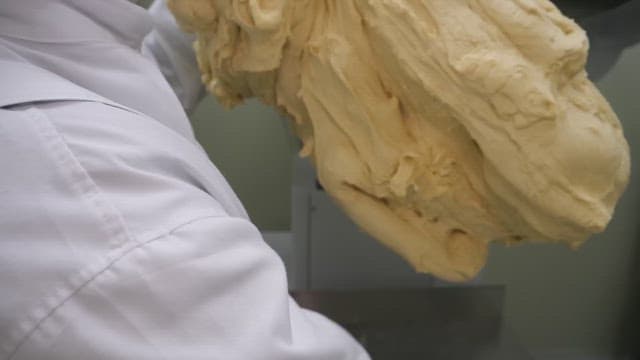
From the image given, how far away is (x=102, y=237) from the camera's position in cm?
38

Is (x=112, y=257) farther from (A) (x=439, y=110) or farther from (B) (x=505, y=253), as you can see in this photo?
(B) (x=505, y=253)

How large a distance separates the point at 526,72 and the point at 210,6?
0.31 m

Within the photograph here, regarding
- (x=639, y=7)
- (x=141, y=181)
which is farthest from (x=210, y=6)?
(x=639, y=7)

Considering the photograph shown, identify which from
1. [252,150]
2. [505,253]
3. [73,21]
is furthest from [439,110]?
[505,253]

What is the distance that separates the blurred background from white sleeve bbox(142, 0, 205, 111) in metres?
0.19

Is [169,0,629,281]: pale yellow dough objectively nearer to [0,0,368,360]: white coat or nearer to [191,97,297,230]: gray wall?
[0,0,368,360]: white coat

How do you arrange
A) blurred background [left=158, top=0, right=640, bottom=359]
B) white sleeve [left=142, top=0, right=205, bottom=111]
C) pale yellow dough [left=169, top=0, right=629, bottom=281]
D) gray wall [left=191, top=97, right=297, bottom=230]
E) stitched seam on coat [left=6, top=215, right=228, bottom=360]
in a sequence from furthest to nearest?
gray wall [left=191, top=97, right=297, bottom=230], blurred background [left=158, top=0, right=640, bottom=359], white sleeve [left=142, top=0, right=205, bottom=111], pale yellow dough [left=169, top=0, right=629, bottom=281], stitched seam on coat [left=6, top=215, right=228, bottom=360]

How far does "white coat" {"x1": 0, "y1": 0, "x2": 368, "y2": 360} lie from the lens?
366mm

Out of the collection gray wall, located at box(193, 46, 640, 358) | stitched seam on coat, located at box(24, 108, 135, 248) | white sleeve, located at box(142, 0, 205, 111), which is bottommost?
gray wall, located at box(193, 46, 640, 358)

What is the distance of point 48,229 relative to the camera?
0.37 meters

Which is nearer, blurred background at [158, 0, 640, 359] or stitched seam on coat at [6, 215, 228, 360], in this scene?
stitched seam on coat at [6, 215, 228, 360]

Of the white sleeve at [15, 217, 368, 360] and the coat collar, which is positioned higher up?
the coat collar

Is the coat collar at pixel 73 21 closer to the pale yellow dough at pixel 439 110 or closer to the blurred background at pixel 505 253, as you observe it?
the pale yellow dough at pixel 439 110

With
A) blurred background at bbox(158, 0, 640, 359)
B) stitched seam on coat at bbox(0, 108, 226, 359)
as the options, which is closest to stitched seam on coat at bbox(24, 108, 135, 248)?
stitched seam on coat at bbox(0, 108, 226, 359)
